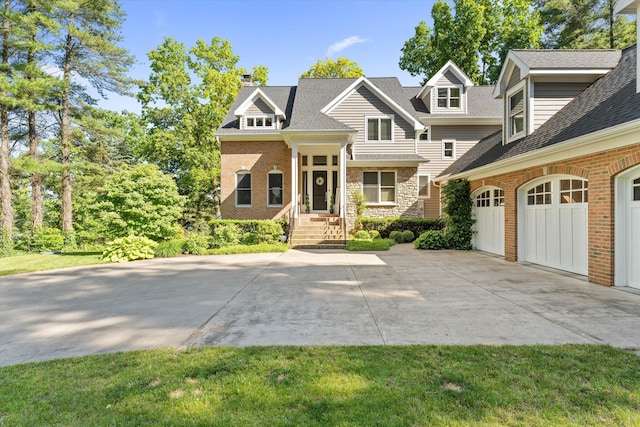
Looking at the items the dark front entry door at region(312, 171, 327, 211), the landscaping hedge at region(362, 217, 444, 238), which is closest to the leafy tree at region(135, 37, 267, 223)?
the dark front entry door at region(312, 171, 327, 211)

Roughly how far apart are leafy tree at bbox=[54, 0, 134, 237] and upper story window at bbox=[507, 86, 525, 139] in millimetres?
22642

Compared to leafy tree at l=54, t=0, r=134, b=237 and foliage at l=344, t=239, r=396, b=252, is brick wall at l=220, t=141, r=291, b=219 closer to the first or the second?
foliage at l=344, t=239, r=396, b=252

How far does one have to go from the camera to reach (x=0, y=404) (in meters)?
2.70

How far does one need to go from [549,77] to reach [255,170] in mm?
13729

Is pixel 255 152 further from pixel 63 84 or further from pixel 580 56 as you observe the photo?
pixel 580 56

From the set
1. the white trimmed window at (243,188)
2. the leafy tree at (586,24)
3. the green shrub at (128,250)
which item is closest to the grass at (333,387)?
the green shrub at (128,250)

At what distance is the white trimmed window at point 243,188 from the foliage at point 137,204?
5157 millimetres

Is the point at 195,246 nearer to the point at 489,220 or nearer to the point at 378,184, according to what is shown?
the point at 378,184

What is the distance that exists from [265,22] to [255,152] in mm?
6520

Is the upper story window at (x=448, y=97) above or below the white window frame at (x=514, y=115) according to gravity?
above

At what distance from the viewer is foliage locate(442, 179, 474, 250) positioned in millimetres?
13625

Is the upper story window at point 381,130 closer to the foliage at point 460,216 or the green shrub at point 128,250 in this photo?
the foliage at point 460,216

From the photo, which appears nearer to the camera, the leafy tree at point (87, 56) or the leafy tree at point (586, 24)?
the leafy tree at point (87, 56)

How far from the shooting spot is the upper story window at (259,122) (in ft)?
60.9
